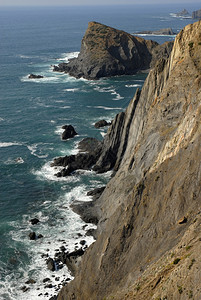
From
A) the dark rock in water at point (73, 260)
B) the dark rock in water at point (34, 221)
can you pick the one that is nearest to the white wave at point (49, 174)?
the dark rock in water at point (34, 221)

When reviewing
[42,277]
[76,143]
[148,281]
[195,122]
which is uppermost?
[195,122]

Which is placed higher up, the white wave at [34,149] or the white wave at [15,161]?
the white wave at [34,149]

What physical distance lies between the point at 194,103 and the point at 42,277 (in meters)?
31.4

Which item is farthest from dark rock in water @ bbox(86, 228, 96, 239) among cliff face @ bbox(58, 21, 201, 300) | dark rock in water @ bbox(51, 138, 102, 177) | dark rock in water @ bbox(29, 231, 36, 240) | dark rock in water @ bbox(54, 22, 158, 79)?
dark rock in water @ bbox(54, 22, 158, 79)

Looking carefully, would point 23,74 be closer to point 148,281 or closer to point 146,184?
point 146,184

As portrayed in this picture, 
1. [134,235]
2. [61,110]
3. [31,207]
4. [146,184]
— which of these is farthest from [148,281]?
[61,110]

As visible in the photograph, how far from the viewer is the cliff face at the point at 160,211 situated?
2852 centimetres

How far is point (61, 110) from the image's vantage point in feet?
384

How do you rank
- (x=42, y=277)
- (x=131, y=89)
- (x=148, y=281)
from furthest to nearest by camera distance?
(x=131, y=89) < (x=42, y=277) < (x=148, y=281)

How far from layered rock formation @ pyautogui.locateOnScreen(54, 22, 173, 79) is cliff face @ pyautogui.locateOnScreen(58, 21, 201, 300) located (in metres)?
103

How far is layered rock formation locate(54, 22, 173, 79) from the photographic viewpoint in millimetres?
162875

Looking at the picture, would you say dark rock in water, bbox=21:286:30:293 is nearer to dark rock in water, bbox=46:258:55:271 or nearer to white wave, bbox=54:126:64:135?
dark rock in water, bbox=46:258:55:271

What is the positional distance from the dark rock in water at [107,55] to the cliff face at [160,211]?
103 meters

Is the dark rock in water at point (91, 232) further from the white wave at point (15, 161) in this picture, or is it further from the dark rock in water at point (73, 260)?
the white wave at point (15, 161)
